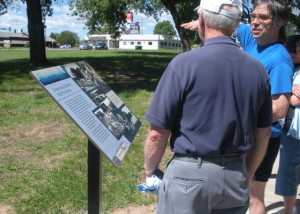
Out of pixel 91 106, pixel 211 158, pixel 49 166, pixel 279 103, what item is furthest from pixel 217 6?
pixel 49 166

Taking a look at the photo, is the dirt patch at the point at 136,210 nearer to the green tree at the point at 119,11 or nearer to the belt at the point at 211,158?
the belt at the point at 211,158

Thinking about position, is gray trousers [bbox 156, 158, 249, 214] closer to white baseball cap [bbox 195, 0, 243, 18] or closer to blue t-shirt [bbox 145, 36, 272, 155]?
blue t-shirt [bbox 145, 36, 272, 155]

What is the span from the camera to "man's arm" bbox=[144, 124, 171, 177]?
1.80 meters

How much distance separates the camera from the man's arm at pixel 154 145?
1796 millimetres

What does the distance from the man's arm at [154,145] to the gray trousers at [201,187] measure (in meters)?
0.09

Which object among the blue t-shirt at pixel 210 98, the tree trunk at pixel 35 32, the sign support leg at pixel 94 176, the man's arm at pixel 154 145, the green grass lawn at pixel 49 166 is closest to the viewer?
the blue t-shirt at pixel 210 98

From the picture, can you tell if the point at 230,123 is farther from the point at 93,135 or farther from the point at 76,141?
the point at 76,141

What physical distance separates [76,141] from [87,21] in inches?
872

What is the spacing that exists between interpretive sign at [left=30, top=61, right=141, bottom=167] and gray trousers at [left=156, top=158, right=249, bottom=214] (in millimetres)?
531

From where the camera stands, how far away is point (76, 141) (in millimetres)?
5434

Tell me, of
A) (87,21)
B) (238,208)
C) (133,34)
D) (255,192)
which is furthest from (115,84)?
(133,34)

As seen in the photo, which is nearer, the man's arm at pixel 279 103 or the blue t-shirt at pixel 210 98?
the blue t-shirt at pixel 210 98

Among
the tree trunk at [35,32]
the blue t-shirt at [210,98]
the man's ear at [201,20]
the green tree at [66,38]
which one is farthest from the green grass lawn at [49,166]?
the green tree at [66,38]

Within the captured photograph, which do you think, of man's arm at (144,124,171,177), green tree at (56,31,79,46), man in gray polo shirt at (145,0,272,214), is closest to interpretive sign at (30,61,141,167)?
man's arm at (144,124,171,177)
